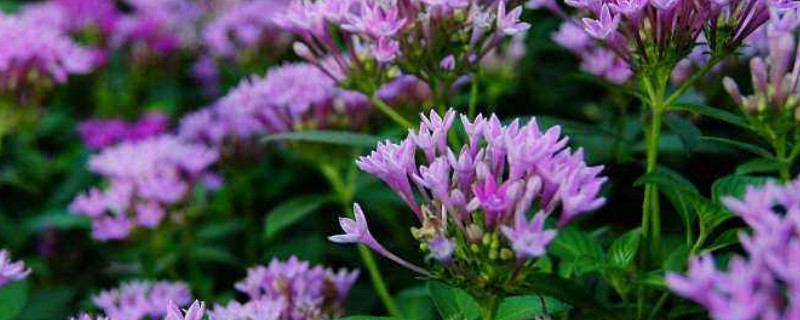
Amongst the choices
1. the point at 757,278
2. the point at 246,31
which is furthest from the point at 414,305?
the point at 246,31

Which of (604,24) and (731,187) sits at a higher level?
(604,24)

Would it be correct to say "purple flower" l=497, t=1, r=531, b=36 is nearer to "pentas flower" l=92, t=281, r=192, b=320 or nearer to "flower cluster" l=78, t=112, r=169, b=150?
"pentas flower" l=92, t=281, r=192, b=320

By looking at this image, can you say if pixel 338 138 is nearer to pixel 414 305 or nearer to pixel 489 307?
pixel 414 305

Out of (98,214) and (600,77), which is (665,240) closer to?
(600,77)

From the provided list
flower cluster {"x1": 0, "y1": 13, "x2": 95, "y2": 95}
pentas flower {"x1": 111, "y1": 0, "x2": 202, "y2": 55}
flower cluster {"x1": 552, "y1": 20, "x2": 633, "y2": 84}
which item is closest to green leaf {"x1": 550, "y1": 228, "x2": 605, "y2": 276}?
flower cluster {"x1": 552, "y1": 20, "x2": 633, "y2": 84}

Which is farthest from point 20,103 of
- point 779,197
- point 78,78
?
point 779,197

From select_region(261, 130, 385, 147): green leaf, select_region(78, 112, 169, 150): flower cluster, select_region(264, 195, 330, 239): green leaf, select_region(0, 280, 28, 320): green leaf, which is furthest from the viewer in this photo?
select_region(78, 112, 169, 150): flower cluster
